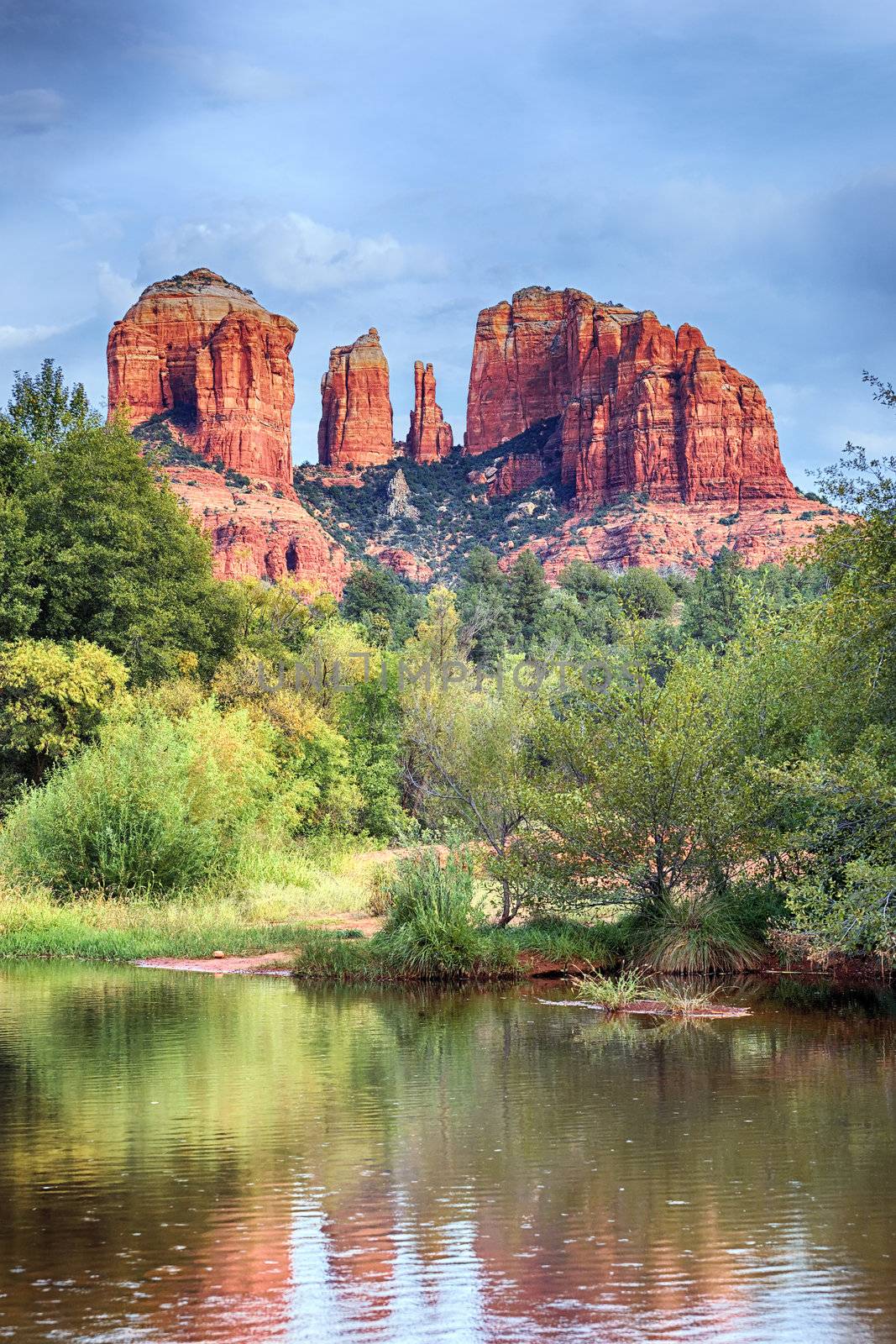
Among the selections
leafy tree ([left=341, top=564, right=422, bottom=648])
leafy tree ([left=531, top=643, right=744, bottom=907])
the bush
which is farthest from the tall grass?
leafy tree ([left=341, top=564, right=422, bottom=648])

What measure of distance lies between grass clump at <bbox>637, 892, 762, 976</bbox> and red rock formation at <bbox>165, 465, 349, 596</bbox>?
89021mm

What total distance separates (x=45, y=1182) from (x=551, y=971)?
11.2 metres

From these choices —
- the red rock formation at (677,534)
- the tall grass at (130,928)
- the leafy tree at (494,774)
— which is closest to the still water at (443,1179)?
the leafy tree at (494,774)

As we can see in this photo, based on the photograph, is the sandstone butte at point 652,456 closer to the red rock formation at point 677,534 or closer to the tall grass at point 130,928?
the red rock formation at point 677,534

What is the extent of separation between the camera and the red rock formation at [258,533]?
110062 mm

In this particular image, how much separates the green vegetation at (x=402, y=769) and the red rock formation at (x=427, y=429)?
400 feet

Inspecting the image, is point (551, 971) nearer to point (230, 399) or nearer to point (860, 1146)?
point (860, 1146)

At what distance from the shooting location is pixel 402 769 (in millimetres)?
27688

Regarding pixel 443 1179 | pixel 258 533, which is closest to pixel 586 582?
pixel 258 533

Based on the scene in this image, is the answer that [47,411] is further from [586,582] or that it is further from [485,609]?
[586,582]

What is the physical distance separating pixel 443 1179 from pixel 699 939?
407 inches

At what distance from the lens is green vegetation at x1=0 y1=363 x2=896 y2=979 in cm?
1655

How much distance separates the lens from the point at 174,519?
35.4m

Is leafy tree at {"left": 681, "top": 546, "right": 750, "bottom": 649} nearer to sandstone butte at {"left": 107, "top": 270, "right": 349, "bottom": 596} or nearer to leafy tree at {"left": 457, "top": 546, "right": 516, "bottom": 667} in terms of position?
leafy tree at {"left": 457, "top": 546, "right": 516, "bottom": 667}
